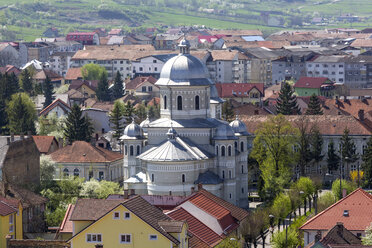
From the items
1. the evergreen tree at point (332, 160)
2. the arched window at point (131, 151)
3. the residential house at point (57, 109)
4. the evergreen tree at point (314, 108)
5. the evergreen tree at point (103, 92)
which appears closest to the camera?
the arched window at point (131, 151)

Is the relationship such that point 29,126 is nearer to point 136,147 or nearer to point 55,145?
point 55,145

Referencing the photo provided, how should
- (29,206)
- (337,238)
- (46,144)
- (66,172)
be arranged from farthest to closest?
(46,144), (66,172), (29,206), (337,238)

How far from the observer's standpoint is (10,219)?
210 ft

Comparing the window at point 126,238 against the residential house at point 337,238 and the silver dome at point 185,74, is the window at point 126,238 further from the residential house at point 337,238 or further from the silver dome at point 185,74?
the silver dome at point 185,74

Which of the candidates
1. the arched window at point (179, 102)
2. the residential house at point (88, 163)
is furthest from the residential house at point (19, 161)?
the arched window at point (179, 102)

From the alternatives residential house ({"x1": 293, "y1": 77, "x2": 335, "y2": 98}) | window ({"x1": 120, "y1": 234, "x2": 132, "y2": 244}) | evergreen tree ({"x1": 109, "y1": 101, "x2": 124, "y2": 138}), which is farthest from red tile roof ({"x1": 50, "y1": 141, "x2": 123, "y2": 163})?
residential house ({"x1": 293, "y1": 77, "x2": 335, "y2": 98})

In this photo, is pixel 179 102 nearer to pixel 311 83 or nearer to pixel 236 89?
pixel 236 89

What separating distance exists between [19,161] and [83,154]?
14622 mm

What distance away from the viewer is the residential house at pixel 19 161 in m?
82.1

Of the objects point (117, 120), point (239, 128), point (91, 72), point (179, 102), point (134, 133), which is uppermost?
point (179, 102)

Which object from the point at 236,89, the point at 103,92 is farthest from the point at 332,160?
the point at 103,92

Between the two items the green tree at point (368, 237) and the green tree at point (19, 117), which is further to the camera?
the green tree at point (19, 117)

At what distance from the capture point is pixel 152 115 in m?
128

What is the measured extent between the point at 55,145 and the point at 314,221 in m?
46.1
